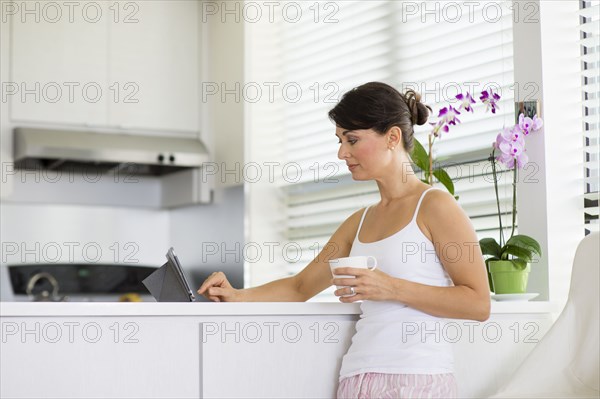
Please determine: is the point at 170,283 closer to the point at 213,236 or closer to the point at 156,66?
the point at 213,236

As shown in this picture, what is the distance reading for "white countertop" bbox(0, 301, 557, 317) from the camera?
1723 mm

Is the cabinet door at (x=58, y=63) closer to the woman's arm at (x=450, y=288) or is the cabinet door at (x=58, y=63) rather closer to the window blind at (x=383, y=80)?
the window blind at (x=383, y=80)

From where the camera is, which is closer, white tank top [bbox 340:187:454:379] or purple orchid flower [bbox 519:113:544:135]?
white tank top [bbox 340:187:454:379]

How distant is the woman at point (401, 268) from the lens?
187 centimetres

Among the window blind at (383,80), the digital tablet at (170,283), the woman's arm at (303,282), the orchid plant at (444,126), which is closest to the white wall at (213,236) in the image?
the window blind at (383,80)

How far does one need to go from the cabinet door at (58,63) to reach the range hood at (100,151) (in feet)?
0.34

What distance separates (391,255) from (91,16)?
263 centimetres

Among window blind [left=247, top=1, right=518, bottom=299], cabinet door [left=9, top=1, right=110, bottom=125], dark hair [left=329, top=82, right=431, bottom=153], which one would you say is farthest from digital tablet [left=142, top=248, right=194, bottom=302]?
cabinet door [left=9, top=1, right=110, bottom=125]

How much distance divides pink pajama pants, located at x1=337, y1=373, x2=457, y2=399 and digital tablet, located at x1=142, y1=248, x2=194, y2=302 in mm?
429

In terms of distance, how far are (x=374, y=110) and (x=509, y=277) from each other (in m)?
0.65

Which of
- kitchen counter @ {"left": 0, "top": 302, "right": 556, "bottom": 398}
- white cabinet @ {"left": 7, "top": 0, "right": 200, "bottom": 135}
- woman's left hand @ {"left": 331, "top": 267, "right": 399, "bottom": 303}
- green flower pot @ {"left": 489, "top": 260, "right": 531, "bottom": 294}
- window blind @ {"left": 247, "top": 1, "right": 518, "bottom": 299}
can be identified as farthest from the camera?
white cabinet @ {"left": 7, "top": 0, "right": 200, "bottom": 135}

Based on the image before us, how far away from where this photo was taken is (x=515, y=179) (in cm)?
251

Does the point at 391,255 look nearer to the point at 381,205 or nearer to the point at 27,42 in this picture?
the point at 381,205

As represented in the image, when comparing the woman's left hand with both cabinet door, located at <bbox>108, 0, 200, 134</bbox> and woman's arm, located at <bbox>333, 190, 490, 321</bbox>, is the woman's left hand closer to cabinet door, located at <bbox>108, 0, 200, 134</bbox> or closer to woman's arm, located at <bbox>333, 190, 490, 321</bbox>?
woman's arm, located at <bbox>333, 190, 490, 321</bbox>
